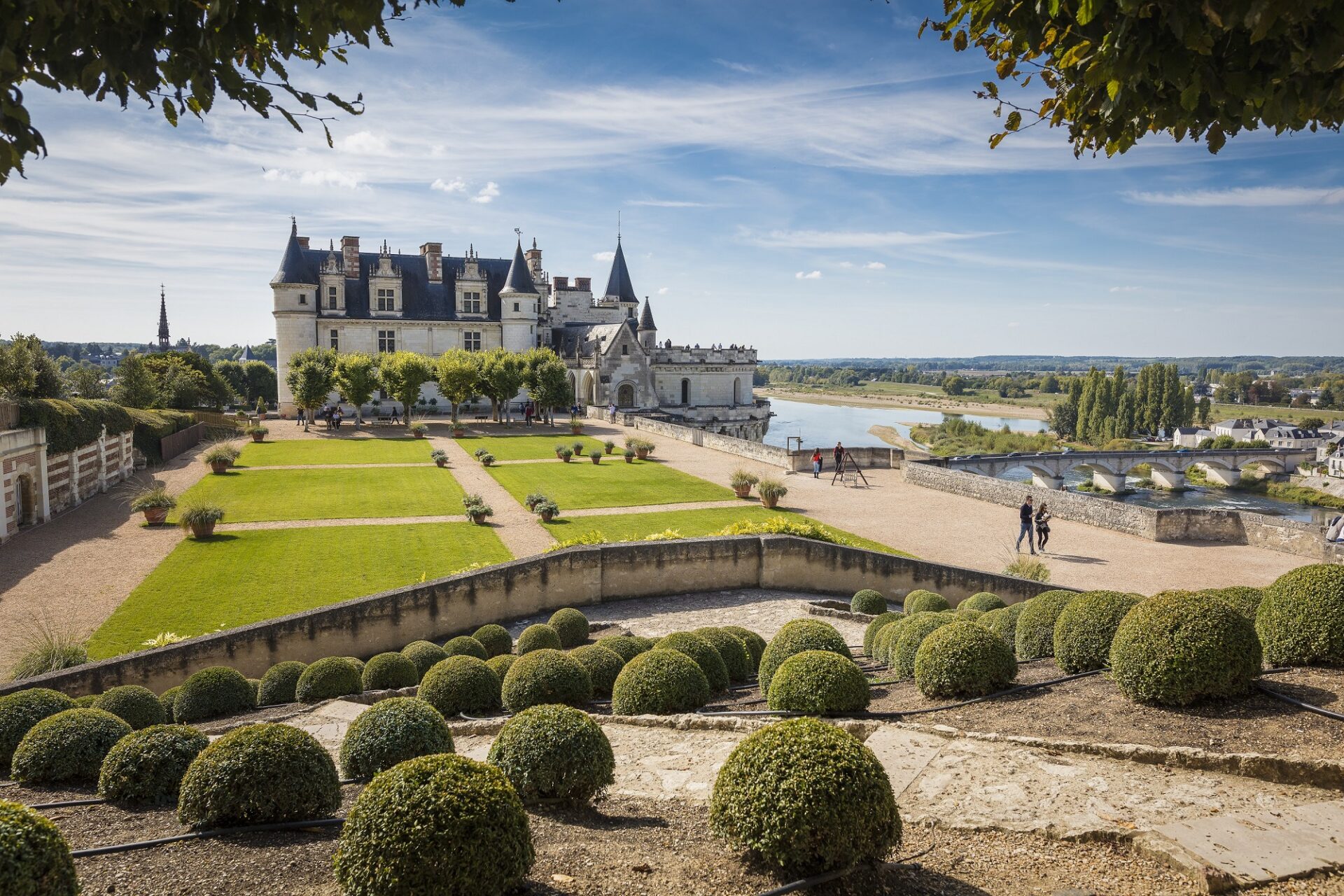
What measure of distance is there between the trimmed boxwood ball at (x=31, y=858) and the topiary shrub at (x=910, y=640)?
7.43 metres

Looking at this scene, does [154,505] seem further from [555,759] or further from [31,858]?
[31,858]

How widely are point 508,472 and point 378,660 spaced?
19841mm

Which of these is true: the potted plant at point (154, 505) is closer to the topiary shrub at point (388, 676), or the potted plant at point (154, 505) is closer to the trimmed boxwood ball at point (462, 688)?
the topiary shrub at point (388, 676)

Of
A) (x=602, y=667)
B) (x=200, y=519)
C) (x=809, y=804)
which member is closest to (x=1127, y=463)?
(x=200, y=519)

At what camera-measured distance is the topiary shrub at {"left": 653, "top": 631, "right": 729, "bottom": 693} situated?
9234 millimetres

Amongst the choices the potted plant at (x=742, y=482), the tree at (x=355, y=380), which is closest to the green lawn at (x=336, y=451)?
the tree at (x=355, y=380)

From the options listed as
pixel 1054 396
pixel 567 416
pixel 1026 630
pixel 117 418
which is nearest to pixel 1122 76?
pixel 1026 630

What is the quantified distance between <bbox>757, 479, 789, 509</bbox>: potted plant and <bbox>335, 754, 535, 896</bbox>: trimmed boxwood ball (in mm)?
20918

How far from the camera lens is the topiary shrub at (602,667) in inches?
376

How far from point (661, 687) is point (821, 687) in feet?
5.52

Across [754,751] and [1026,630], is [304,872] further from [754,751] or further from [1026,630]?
[1026,630]

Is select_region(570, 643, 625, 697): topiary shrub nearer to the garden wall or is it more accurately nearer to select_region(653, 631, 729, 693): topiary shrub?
select_region(653, 631, 729, 693): topiary shrub

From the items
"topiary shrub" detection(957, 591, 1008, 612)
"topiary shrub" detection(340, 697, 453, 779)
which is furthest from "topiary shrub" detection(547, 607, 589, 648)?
"topiary shrub" detection(340, 697, 453, 779)

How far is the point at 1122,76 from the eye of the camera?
14.4ft
